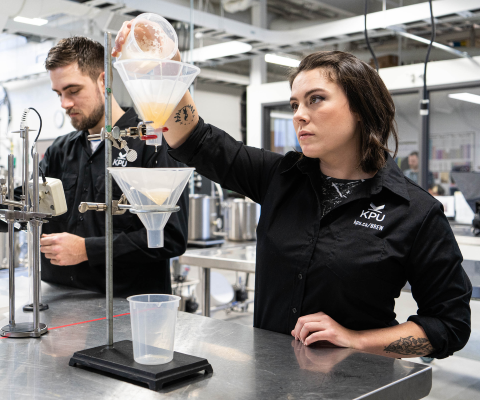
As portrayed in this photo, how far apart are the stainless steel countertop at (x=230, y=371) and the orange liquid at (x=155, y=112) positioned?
1.64 ft

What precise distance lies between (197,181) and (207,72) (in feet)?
15.8

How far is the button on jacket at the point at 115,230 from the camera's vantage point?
1.72 m

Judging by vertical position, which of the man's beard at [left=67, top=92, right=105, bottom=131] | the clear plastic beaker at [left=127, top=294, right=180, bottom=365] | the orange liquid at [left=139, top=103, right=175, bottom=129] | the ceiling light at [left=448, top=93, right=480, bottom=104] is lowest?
the clear plastic beaker at [left=127, top=294, right=180, bottom=365]

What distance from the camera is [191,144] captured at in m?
1.38

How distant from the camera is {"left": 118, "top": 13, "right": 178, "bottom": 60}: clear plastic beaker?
1078 mm

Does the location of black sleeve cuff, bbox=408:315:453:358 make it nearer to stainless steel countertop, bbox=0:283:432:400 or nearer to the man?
stainless steel countertop, bbox=0:283:432:400

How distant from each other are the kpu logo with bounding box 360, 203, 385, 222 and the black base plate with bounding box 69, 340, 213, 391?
0.55 m

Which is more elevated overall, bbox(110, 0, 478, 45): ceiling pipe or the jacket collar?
bbox(110, 0, 478, 45): ceiling pipe

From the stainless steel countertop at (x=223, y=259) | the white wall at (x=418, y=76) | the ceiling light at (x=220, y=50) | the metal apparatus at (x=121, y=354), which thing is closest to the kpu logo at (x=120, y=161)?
the metal apparatus at (x=121, y=354)

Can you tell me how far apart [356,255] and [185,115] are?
573mm

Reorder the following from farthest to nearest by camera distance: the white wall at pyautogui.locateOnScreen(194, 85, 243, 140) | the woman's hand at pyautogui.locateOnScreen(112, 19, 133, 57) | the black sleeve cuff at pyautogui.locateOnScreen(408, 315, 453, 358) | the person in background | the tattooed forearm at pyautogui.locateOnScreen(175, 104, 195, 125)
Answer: the white wall at pyautogui.locateOnScreen(194, 85, 243, 140)
the person in background
the tattooed forearm at pyautogui.locateOnScreen(175, 104, 195, 125)
the black sleeve cuff at pyautogui.locateOnScreen(408, 315, 453, 358)
the woman's hand at pyautogui.locateOnScreen(112, 19, 133, 57)

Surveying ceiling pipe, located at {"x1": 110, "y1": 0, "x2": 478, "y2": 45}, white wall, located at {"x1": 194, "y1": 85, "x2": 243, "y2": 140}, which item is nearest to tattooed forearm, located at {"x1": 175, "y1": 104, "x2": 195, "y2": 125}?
ceiling pipe, located at {"x1": 110, "y1": 0, "x2": 478, "y2": 45}

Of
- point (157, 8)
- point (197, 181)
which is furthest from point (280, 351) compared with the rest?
point (157, 8)

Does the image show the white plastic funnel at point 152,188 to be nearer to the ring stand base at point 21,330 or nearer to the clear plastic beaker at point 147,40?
the clear plastic beaker at point 147,40
